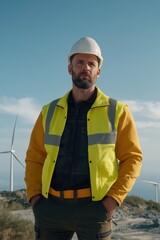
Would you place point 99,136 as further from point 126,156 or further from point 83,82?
point 83,82

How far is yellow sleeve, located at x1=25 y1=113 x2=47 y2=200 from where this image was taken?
407 cm

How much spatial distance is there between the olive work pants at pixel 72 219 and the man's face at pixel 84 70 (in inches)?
48.6

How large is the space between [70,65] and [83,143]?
94cm

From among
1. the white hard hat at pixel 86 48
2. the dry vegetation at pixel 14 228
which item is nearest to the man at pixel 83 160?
the white hard hat at pixel 86 48

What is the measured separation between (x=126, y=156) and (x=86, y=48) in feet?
4.14

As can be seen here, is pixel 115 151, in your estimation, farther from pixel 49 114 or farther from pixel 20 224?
pixel 20 224

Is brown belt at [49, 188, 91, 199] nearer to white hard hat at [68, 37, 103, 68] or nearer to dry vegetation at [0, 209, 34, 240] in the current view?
white hard hat at [68, 37, 103, 68]

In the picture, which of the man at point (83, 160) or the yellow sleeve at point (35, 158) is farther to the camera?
the yellow sleeve at point (35, 158)

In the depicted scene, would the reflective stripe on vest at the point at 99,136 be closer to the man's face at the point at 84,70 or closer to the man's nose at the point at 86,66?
the man's face at the point at 84,70

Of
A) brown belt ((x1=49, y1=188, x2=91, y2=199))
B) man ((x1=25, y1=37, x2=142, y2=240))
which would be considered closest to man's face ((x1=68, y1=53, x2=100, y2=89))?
man ((x1=25, y1=37, x2=142, y2=240))

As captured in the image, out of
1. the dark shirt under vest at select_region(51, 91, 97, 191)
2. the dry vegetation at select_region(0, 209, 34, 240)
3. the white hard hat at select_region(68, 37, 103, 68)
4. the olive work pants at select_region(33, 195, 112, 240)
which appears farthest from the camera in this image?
the dry vegetation at select_region(0, 209, 34, 240)

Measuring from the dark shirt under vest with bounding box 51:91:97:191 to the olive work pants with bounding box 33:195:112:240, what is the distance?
0.55ft

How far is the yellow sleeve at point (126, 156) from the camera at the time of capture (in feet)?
12.0

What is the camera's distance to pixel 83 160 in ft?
12.2
